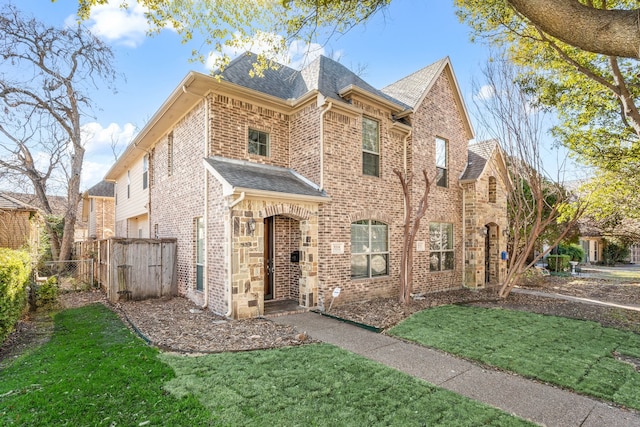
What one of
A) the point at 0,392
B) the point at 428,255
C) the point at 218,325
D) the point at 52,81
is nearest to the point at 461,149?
the point at 428,255

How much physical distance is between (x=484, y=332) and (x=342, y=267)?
3.73 meters

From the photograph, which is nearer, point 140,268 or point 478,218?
point 140,268

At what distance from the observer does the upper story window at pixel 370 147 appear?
9914mm

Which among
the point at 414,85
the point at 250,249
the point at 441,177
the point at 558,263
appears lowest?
the point at 558,263

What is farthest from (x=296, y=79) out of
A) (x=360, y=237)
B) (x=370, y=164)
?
(x=360, y=237)

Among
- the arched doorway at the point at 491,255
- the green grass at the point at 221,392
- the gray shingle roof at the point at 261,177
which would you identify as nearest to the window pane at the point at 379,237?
the gray shingle roof at the point at 261,177

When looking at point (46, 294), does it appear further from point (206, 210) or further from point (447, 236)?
point (447, 236)

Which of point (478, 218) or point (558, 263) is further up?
point (478, 218)

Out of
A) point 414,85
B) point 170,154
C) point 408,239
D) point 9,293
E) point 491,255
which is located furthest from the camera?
point 491,255

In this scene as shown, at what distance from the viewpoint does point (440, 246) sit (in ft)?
39.8

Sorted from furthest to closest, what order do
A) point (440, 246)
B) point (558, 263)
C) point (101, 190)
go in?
point (101, 190)
point (558, 263)
point (440, 246)

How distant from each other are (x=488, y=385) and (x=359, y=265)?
5.40 metres

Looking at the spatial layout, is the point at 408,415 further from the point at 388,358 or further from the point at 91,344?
the point at 91,344

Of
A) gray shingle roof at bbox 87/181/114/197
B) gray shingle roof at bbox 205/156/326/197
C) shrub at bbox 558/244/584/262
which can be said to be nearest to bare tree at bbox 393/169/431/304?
gray shingle roof at bbox 205/156/326/197
